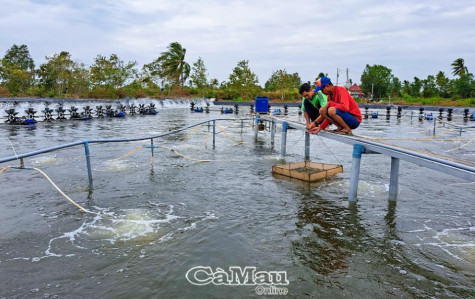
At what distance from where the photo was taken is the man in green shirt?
22.6 feet

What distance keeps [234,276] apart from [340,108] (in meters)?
3.92

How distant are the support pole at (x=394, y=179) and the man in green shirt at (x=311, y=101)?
5.80 feet

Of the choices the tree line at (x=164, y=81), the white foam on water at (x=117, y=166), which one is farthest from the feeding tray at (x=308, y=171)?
the tree line at (x=164, y=81)

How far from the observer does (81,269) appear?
12.7ft

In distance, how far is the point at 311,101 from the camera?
23.7ft

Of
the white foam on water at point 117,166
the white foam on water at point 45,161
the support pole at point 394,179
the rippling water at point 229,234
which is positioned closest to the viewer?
the rippling water at point 229,234

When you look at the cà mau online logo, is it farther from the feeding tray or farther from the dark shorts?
the feeding tray

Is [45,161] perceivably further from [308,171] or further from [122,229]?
[308,171]

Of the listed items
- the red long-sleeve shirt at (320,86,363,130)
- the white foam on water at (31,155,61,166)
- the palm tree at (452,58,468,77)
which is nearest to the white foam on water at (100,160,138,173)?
the white foam on water at (31,155,61,166)

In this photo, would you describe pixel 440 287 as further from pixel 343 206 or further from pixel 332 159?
pixel 332 159

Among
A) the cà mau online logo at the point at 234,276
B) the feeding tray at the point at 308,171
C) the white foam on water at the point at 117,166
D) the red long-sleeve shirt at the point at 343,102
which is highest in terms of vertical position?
the red long-sleeve shirt at the point at 343,102

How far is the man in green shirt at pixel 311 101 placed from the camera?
6.89 metres

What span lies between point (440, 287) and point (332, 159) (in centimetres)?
726

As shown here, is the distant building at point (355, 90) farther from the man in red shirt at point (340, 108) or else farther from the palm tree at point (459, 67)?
Result: the man in red shirt at point (340, 108)
